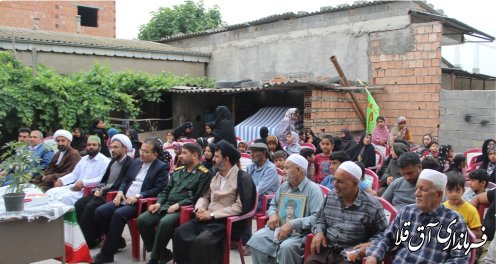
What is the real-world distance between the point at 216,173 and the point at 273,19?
1056cm

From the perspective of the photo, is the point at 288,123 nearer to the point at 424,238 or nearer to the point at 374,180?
the point at 374,180

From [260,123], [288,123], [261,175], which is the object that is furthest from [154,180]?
[260,123]

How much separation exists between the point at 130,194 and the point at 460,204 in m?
3.43

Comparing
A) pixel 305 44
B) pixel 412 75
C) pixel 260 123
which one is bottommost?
pixel 260 123

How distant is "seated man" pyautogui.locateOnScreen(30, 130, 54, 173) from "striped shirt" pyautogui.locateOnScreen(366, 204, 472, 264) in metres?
5.09

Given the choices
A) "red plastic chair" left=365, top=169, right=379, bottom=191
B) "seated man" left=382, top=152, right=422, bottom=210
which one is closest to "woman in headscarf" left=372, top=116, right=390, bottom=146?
"red plastic chair" left=365, top=169, right=379, bottom=191

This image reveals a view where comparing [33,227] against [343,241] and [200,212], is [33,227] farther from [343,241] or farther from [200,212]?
[343,241]

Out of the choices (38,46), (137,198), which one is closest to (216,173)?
(137,198)

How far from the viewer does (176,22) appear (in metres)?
25.2

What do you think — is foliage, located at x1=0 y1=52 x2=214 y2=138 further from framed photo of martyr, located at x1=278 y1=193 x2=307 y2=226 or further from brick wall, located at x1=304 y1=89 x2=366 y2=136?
framed photo of martyr, located at x1=278 y1=193 x2=307 y2=226

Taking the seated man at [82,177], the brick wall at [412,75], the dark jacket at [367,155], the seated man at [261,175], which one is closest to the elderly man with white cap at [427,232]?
the seated man at [261,175]

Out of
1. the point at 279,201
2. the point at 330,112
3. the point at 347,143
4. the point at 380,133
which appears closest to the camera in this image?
the point at 279,201

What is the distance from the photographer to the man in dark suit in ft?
16.3

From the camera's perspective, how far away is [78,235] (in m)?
4.61
